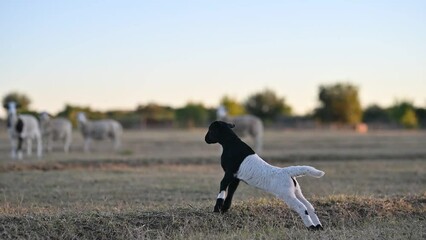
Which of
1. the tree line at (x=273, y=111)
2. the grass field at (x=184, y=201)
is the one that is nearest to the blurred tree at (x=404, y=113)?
the tree line at (x=273, y=111)

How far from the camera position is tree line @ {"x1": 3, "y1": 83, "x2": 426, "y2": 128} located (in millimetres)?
94750

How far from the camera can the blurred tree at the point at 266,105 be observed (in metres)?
110

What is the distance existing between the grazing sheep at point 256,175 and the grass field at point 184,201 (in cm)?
37

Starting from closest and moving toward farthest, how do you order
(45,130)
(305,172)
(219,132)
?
(305,172), (219,132), (45,130)

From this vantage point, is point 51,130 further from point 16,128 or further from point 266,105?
point 266,105

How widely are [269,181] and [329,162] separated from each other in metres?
18.5

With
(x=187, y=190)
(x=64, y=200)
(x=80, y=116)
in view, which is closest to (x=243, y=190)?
(x=187, y=190)

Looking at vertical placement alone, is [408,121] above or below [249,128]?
below

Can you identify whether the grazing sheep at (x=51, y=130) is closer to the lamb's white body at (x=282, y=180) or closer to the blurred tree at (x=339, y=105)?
the lamb's white body at (x=282, y=180)

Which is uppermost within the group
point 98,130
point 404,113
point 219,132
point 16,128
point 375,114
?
point 404,113

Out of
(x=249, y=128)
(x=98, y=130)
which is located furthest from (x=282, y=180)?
(x=98, y=130)

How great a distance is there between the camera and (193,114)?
3809 inches

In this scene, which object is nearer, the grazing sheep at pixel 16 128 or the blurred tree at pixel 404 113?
the grazing sheep at pixel 16 128

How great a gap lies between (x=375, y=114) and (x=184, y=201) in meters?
107
